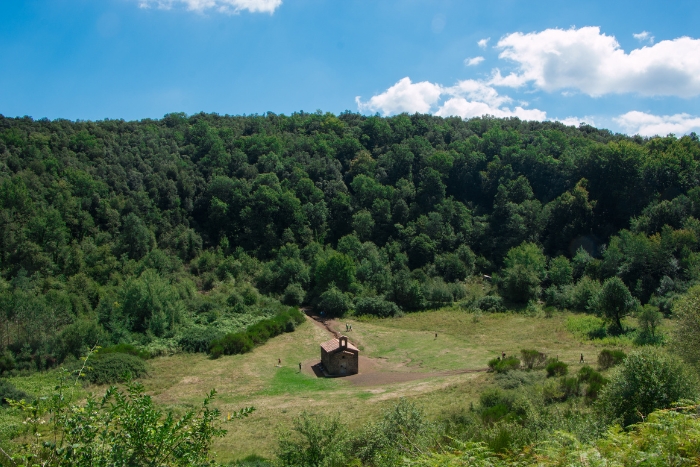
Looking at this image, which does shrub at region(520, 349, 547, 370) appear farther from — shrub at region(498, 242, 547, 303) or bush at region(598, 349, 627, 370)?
shrub at region(498, 242, 547, 303)

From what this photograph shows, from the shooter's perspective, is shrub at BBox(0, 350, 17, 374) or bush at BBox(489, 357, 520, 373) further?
shrub at BBox(0, 350, 17, 374)

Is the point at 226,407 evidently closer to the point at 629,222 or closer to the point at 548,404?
the point at 548,404

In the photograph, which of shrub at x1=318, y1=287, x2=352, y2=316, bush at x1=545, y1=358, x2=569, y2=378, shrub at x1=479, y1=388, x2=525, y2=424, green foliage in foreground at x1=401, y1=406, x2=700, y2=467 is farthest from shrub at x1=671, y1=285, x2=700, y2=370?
shrub at x1=318, y1=287, x2=352, y2=316

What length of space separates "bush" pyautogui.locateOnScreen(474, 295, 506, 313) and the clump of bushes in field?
18.3 m

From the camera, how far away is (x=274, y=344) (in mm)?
39875

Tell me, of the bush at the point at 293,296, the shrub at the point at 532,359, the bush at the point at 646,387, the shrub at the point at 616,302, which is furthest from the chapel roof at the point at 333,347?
the bush at the point at 646,387

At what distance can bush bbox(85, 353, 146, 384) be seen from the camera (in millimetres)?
29938

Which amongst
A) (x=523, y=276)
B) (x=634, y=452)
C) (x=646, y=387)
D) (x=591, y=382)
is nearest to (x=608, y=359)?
(x=591, y=382)

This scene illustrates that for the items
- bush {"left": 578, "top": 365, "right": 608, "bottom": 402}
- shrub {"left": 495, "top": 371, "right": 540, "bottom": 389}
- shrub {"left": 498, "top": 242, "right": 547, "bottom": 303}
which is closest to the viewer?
bush {"left": 578, "top": 365, "right": 608, "bottom": 402}

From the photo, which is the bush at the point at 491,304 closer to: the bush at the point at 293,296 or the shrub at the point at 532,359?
the bush at the point at 293,296

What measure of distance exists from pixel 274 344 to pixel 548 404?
24.7 meters

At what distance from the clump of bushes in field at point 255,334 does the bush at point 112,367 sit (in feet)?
20.0

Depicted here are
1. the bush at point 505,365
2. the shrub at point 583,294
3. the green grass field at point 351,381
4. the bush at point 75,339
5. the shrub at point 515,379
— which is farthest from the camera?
the shrub at point 583,294

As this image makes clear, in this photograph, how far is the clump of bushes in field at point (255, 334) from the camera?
37562 mm
